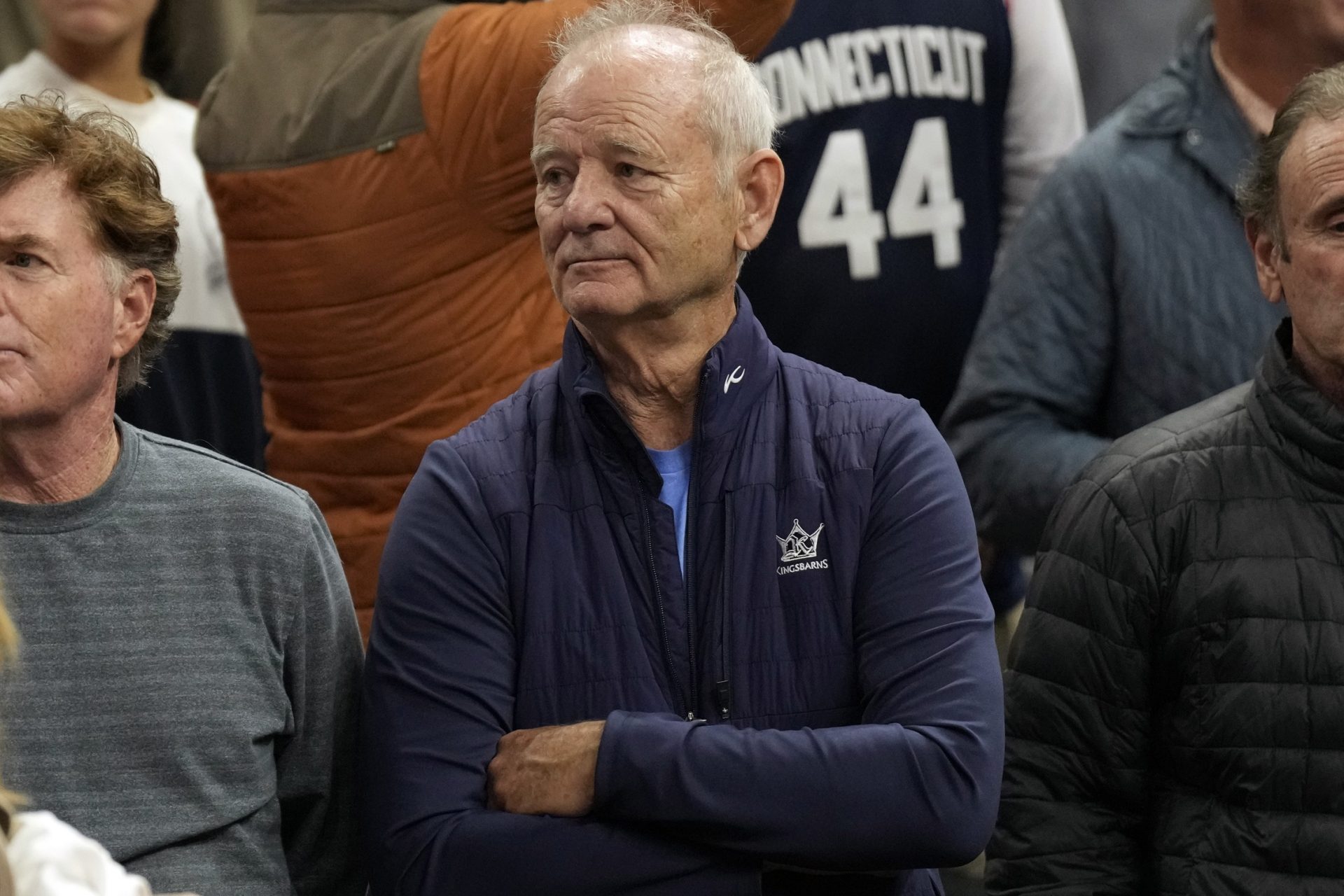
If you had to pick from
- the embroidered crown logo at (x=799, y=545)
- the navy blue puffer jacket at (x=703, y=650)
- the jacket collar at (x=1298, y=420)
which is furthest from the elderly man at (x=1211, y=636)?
the embroidered crown logo at (x=799, y=545)

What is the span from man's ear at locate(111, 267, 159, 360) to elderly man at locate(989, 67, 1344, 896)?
4.15 feet

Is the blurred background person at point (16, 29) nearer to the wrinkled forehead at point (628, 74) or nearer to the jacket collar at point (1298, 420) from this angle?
the wrinkled forehead at point (628, 74)

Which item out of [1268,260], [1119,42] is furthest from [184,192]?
[1119,42]

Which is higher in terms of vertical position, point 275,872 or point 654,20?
point 654,20

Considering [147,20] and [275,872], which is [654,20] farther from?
[147,20]

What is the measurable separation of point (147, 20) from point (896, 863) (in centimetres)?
260

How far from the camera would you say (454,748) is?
232 cm

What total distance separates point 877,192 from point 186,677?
1.80 meters

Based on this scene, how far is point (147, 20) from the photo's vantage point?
13.0ft

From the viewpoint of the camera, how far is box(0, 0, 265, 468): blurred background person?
364cm

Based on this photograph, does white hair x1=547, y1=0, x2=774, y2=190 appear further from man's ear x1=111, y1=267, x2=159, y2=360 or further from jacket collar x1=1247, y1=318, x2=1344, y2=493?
jacket collar x1=1247, y1=318, x2=1344, y2=493

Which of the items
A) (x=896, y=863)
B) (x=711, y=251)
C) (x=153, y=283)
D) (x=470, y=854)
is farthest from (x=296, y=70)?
(x=896, y=863)

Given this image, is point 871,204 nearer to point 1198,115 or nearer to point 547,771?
point 1198,115

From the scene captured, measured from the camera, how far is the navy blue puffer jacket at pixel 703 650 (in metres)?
2.21
